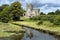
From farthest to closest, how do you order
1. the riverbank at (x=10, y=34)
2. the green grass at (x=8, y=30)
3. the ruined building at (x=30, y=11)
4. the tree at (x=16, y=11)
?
the ruined building at (x=30, y=11) < the tree at (x=16, y=11) < the green grass at (x=8, y=30) < the riverbank at (x=10, y=34)

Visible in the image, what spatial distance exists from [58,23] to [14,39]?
33.7 meters

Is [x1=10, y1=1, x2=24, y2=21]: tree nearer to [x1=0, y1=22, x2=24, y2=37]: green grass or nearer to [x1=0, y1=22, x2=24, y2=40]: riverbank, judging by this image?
[x1=0, y1=22, x2=24, y2=37]: green grass

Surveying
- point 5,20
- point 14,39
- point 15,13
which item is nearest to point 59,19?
point 5,20

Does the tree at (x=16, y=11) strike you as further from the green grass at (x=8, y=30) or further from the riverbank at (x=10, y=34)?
the riverbank at (x=10, y=34)

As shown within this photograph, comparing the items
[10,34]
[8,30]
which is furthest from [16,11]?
[10,34]

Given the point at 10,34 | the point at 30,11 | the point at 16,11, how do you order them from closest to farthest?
the point at 10,34 → the point at 16,11 → the point at 30,11

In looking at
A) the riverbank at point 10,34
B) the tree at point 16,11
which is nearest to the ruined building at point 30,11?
the tree at point 16,11

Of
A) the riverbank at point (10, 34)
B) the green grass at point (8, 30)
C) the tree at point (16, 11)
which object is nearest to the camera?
the riverbank at point (10, 34)

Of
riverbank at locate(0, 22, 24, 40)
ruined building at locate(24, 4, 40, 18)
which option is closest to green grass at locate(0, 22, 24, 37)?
riverbank at locate(0, 22, 24, 40)

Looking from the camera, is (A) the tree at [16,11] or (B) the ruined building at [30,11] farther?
(B) the ruined building at [30,11]

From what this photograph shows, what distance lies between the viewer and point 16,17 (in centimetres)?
12400

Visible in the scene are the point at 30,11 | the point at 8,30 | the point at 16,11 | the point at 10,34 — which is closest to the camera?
the point at 10,34

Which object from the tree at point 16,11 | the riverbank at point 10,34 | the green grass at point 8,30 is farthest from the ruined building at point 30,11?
the riverbank at point 10,34

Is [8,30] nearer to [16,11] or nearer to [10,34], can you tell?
[10,34]
